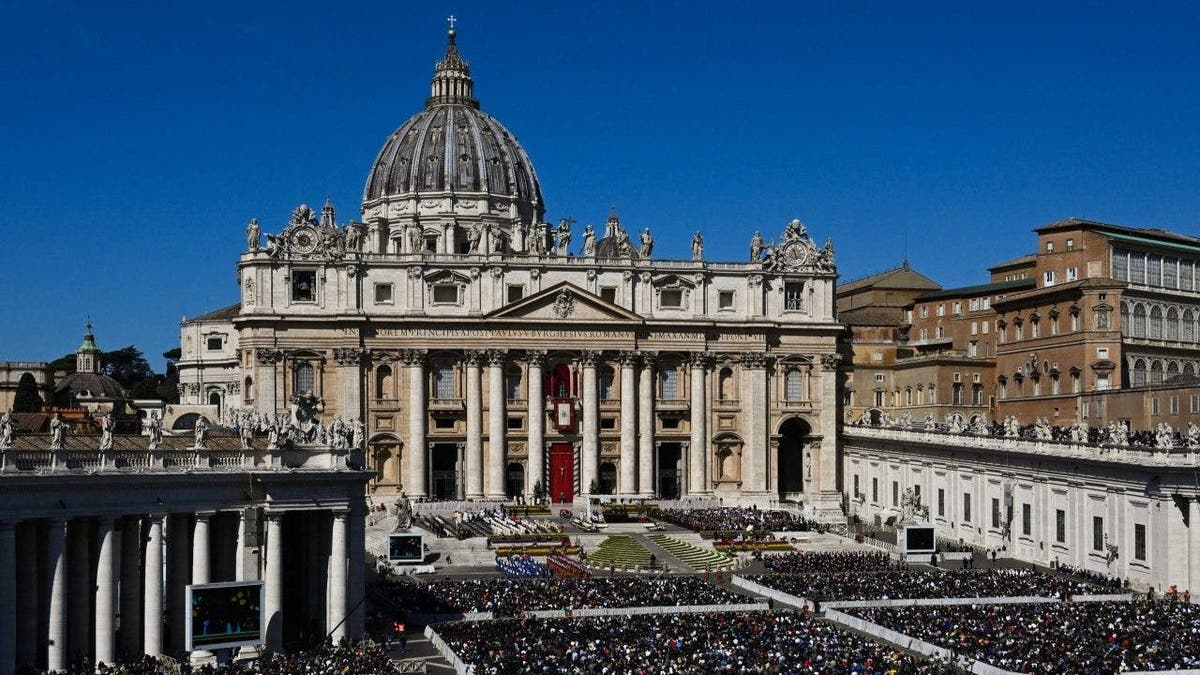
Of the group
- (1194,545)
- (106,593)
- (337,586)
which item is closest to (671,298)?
(1194,545)

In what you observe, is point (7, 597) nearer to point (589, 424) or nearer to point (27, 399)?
point (589, 424)

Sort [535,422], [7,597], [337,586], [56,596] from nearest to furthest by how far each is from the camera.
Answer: [7,597] → [56,596] → [337,586] → [535,422]

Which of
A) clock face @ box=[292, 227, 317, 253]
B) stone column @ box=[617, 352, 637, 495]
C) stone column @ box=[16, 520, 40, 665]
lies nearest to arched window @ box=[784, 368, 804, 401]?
stone column @ box=[617, 352, 637, 495]

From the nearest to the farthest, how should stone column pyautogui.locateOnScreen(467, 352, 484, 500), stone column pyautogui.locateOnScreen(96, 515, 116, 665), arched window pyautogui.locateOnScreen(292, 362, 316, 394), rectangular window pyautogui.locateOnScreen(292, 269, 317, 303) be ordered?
1. stone column pyautogui.locateOnScreen(96, 515, 116, 665)
2. arched window pyautogui.locateOnScreen(292, 362, 316, 394)
3. rectangular window pyautogui.locateOnScreen(292, 269, 317, 303)
4. stone column pyautogui.locateOnScreen(467, 352, 484, 500)

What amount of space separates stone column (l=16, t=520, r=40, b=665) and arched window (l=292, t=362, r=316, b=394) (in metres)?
58.5

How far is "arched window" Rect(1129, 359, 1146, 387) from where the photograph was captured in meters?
106

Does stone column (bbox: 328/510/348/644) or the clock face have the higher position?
the clock face

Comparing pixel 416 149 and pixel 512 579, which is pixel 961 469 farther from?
pixel 416 149

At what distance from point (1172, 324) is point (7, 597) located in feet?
276

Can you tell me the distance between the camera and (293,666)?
47312 mm

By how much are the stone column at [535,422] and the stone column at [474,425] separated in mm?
3261

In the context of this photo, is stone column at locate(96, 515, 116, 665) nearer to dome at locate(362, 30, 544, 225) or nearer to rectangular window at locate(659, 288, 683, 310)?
rectangular window at locate(659, 288, 683, 310)

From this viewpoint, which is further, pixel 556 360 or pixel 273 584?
pixel 556 360

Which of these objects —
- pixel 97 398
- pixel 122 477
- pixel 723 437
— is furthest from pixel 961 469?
pixel 97 398
